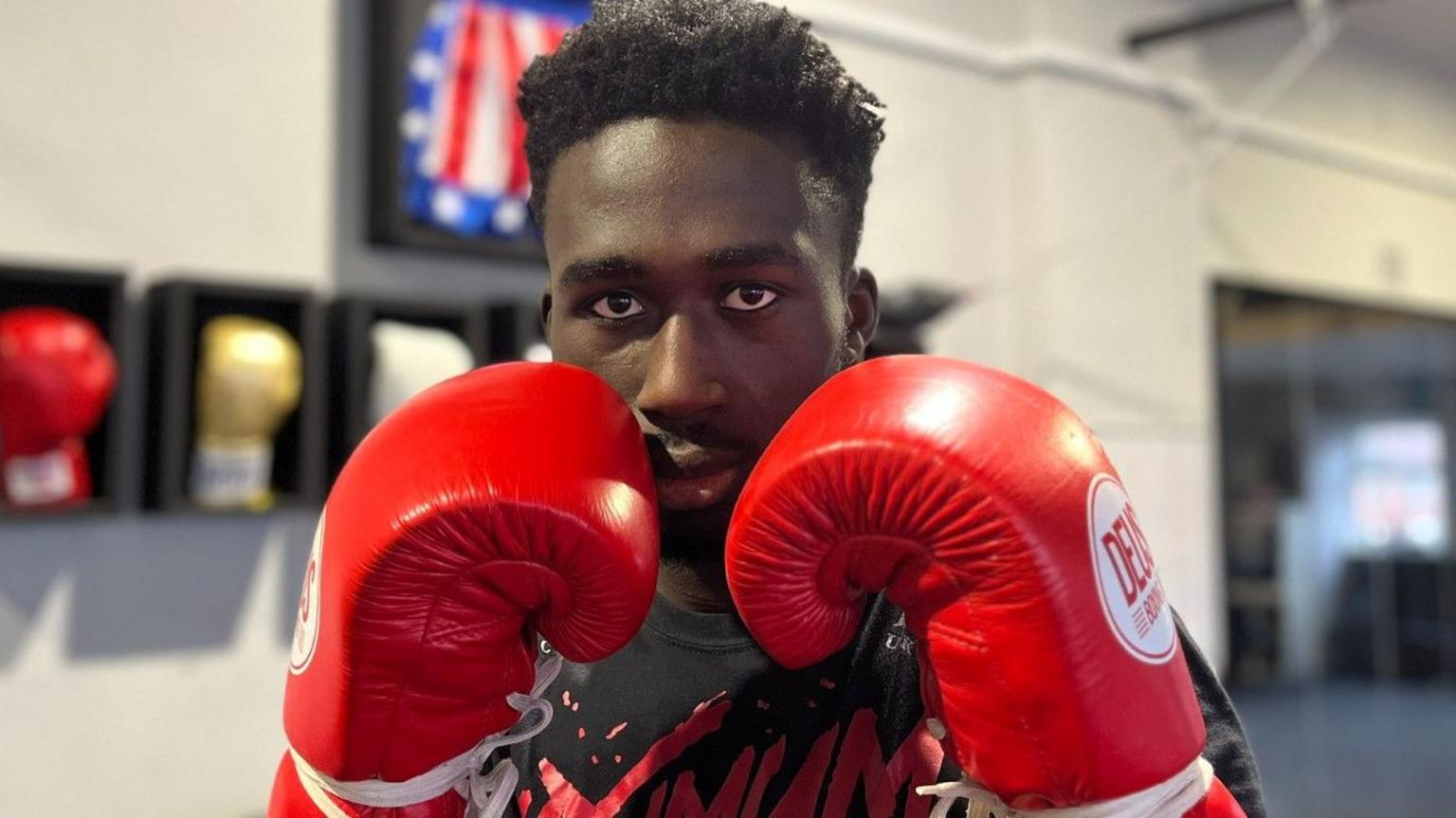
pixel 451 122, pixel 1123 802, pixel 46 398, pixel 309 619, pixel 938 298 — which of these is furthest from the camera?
pixel 938 298

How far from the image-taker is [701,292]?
0.77m

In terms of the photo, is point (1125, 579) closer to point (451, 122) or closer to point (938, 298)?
point (451, 122)

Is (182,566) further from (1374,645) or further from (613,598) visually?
(1374,645)

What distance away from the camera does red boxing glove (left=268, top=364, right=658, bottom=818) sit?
2.17 ft

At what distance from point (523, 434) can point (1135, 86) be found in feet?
10.5

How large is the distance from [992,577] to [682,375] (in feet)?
0.78

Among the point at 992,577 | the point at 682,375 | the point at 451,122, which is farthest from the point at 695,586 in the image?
the point at 451,122

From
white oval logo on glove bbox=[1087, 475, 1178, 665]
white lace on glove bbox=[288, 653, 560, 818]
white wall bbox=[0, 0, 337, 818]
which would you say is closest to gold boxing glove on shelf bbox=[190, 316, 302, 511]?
white wall bbox=[0, 0, 337, 818]

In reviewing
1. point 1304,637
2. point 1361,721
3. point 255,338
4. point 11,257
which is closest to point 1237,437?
point 1304,637

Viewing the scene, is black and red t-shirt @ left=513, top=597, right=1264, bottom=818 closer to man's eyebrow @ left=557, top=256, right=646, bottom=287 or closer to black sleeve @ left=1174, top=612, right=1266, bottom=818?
black sleeve @ left=1174, top=612, right=1266, bottom=818

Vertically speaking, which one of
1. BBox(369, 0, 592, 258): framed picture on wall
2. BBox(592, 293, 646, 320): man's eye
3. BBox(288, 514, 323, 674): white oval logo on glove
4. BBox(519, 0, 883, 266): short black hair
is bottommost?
BBox(288, 514, 323, 674): white oval logo on glove

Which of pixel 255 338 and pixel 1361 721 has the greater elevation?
pixel 255 338

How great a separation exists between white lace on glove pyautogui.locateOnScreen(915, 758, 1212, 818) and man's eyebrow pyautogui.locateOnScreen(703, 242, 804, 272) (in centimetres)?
33

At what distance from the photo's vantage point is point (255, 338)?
1.89 meters
